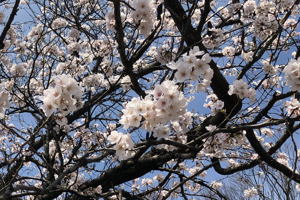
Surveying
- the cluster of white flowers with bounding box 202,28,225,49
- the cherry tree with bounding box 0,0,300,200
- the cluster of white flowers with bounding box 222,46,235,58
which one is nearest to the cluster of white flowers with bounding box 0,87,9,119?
the cherry tree with bounding box 0,0,300,200

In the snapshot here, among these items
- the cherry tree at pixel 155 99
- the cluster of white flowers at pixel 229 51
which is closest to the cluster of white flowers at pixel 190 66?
the cherry tree at pixel 155 99

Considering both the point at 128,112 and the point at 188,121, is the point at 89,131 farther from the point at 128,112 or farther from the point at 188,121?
the point at 128,112

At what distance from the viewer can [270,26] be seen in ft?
13.9

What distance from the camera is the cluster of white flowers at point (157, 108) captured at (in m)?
2.03

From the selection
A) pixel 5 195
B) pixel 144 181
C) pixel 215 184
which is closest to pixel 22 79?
pixel 144 181

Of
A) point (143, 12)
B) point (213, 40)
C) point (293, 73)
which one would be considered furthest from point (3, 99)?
point (213, 40)

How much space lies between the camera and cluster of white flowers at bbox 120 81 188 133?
2025 mm

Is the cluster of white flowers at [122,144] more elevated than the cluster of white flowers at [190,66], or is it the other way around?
the cluster of white flowers at [190,66]

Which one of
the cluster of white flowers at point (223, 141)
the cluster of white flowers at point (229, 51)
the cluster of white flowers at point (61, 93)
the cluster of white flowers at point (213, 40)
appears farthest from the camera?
the cluster of white flowers at point (229, 51)

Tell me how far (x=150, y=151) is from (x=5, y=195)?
7.85 ft

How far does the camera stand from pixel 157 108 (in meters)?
2.03

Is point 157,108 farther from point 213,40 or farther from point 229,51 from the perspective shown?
point 229,51

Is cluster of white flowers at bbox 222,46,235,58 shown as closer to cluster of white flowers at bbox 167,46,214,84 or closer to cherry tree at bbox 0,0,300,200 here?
cherry tree at bbox 0,0,300,200

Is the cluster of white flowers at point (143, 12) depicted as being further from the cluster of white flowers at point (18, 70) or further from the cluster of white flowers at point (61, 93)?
the cluster of white flowers at point (18, 70)
